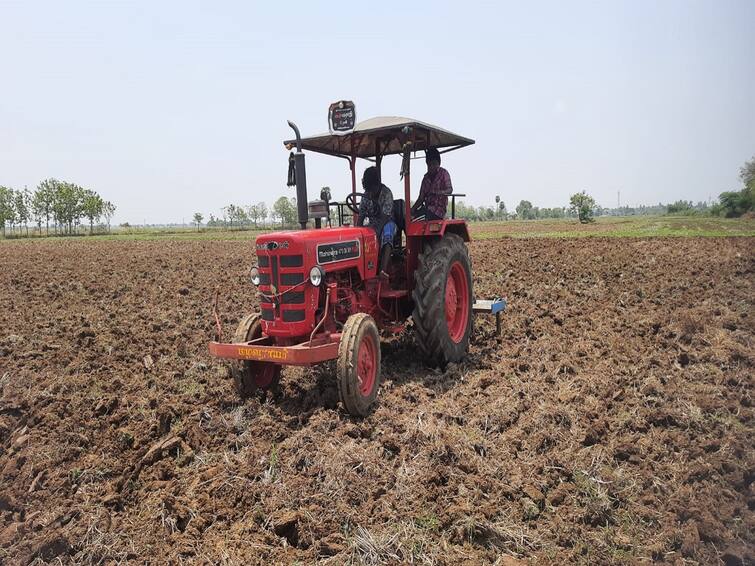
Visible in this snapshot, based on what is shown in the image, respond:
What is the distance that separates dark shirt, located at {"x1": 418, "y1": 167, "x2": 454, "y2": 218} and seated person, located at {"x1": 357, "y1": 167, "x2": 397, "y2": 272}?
53 centimetres

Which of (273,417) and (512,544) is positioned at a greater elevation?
(273,417)

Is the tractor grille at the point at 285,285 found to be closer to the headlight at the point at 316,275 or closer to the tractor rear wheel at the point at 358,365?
the headlight at the point at 316,275

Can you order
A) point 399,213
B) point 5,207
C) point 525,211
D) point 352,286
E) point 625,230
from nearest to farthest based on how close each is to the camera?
point 352,286
point 399,213
point 625,230
point 5,207
point 525,211

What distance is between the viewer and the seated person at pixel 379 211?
573 centimetres

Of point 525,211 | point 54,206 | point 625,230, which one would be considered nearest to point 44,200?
point 54,206

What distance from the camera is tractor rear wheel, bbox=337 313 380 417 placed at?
13.6 feet

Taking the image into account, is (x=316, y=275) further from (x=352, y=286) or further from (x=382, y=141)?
(x=382, y=141)

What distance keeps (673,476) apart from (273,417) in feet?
10.1

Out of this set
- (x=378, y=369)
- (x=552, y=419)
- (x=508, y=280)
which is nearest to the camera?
(x=552, y=419)

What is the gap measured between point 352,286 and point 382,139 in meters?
1.83

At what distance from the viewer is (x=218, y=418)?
4367 mm

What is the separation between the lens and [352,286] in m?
5.34

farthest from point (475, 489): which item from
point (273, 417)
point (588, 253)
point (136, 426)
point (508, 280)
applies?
point (588, 253)

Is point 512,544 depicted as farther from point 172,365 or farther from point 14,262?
point 14,262
